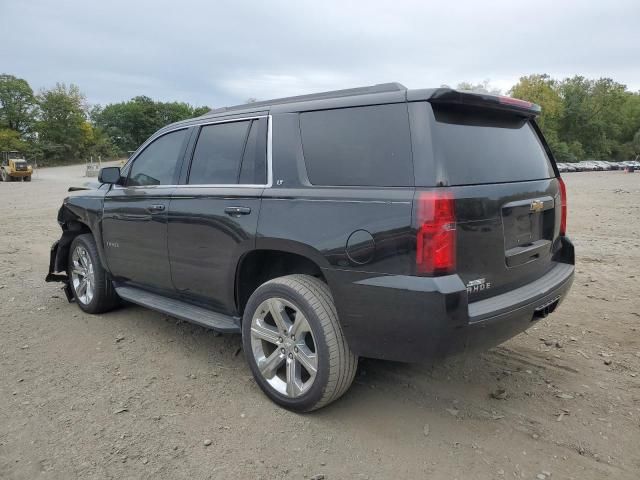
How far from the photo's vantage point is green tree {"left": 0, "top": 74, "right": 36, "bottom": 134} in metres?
72.1

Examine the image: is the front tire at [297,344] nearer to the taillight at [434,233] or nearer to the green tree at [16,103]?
the taillight at [434,233]

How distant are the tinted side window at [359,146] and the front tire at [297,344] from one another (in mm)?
684

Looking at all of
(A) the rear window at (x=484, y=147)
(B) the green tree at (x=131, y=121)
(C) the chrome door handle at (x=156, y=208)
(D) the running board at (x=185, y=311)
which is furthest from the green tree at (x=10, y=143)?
(A) the rear window at (x=484, y=147)

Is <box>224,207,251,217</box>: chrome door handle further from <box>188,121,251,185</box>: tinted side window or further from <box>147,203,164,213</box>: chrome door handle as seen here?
<box>147,203,164,213</box>: chrome door handle

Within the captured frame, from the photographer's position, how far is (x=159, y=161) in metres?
4.11

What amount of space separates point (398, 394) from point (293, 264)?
3.66ft

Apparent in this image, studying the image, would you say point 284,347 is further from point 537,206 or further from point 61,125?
point 61,125

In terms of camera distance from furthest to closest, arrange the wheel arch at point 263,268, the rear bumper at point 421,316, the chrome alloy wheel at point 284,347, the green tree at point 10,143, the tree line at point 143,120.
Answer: the tree line at point 143,120
the green tree at point 10,143
the wheel arch at point 263,268
the chrome alloy wheel at point 284,347
the rear bumper at point 421,316

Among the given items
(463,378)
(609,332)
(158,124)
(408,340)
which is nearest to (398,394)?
(463,378)

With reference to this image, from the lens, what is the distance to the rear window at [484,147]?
253cm

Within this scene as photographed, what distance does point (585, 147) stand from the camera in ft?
283

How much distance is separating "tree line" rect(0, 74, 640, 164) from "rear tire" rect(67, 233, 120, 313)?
66823 mm

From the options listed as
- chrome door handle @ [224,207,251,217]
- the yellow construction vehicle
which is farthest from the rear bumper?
the yellow construction vehicle

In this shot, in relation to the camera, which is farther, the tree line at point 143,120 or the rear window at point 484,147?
the tree line at point 143,120
